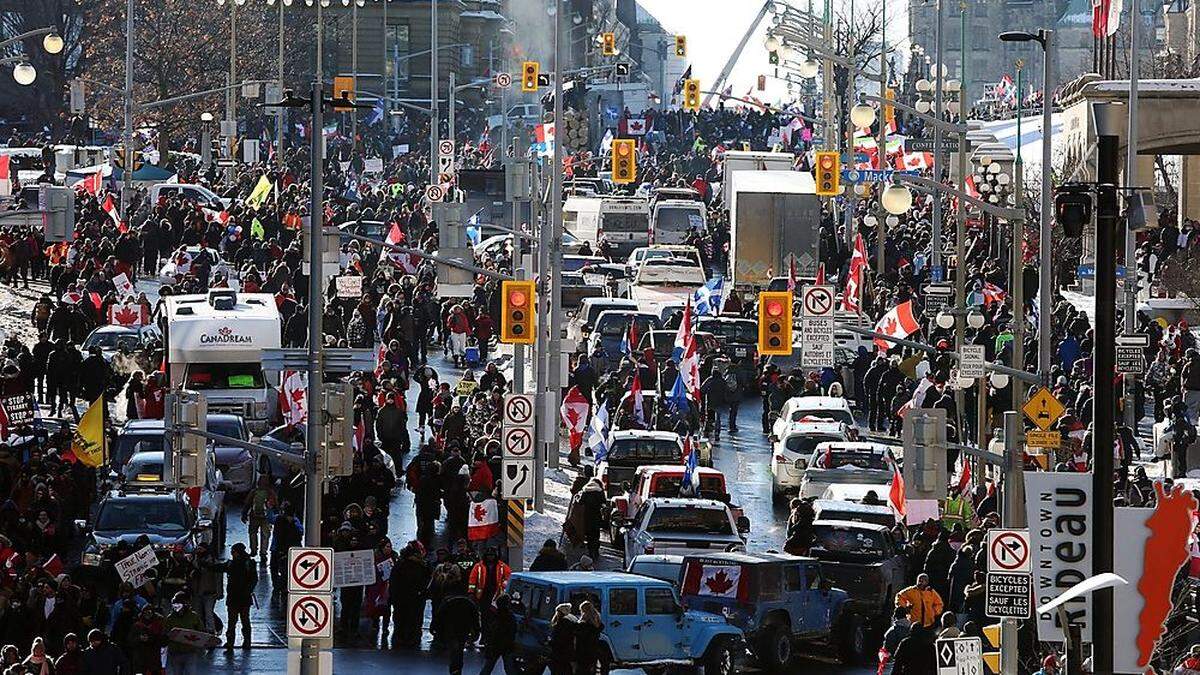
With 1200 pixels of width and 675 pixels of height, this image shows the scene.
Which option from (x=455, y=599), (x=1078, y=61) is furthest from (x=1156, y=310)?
(x=1078, y=61)

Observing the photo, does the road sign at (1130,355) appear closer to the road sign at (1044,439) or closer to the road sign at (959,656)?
the road sign at (1044,439)

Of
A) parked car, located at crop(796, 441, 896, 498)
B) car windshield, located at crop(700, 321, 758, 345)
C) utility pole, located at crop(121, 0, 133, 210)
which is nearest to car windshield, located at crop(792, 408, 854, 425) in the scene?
parked car, located at crop(796, 441, 896, 498)

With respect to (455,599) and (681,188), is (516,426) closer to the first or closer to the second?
(455,599)

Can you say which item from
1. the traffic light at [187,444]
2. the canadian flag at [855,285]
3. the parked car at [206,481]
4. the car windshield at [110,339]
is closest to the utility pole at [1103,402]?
the traffic light at [187,444]

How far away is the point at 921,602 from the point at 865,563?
2.95m

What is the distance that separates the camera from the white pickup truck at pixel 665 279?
202 ft

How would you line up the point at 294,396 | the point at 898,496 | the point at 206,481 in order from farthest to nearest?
the point at 294,396
the point at 206,481
the point at 898,496

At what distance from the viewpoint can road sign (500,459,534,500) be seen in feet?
108

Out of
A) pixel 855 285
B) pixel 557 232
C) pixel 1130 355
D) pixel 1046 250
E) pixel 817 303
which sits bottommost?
pixel 1130 355

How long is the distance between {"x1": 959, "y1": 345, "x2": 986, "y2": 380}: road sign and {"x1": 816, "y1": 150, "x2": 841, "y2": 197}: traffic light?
26.3 m

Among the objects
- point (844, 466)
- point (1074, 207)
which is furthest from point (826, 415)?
point (1074, 207)

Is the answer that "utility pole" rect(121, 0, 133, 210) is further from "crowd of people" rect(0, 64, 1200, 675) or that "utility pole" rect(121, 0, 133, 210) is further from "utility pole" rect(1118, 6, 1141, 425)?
"utility pole" rect(1118, 6, 1141, 425)

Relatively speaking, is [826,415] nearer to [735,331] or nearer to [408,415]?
[408,415]

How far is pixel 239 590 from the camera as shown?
28.5 meters
